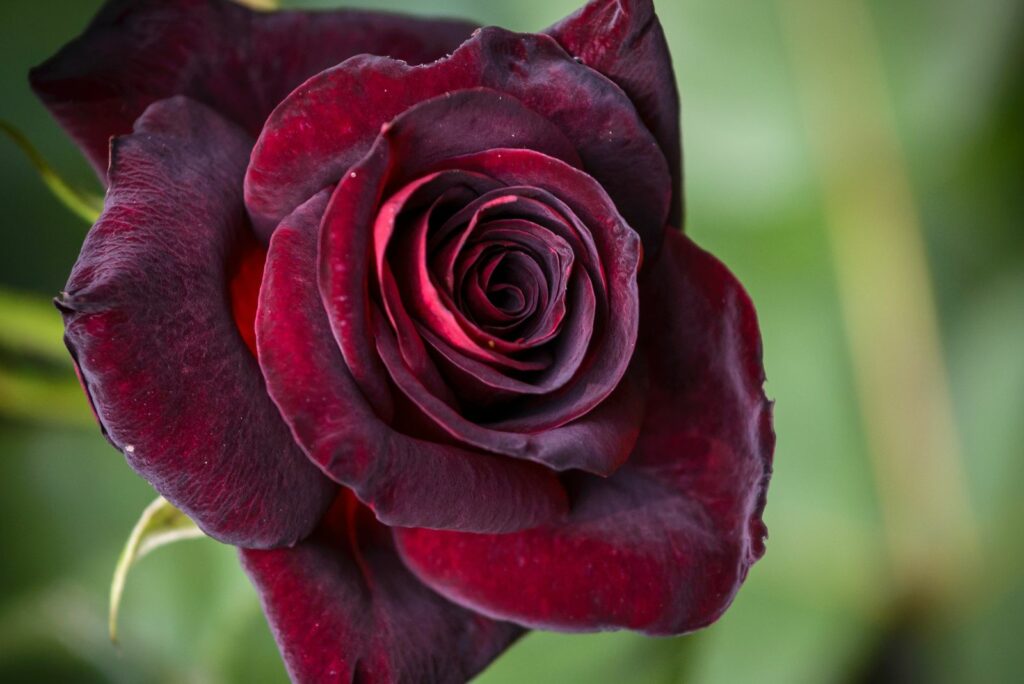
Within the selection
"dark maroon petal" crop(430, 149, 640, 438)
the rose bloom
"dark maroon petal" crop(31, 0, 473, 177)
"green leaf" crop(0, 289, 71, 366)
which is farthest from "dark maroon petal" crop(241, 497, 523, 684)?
"green leaf" crop(0, 289, 71, 366)

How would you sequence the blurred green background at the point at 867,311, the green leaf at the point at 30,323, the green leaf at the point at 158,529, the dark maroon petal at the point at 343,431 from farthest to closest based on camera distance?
the blurred green background at the point at 867,311 < the green leaf at the point at 30,323 < the green leaf at the point at 158,529 < the dark maroon petal at the point at 343,431

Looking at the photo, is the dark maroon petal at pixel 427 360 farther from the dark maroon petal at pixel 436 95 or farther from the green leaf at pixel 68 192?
the green leaf at pixel 68 192

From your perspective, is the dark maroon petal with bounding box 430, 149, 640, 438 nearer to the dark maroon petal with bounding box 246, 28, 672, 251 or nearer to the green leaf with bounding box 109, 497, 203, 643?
the dark maroon petal with bounding box 246, 28, 672, 251

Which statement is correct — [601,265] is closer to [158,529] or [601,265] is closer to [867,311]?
[158,529]

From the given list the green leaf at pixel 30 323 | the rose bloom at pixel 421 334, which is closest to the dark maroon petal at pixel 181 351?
the rose bloom at pixel 421 334

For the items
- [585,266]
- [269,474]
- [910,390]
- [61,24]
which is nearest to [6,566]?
[61,24]

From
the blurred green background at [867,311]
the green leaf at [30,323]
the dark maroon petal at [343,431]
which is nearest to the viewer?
the dark maroon petal at [343,431]
